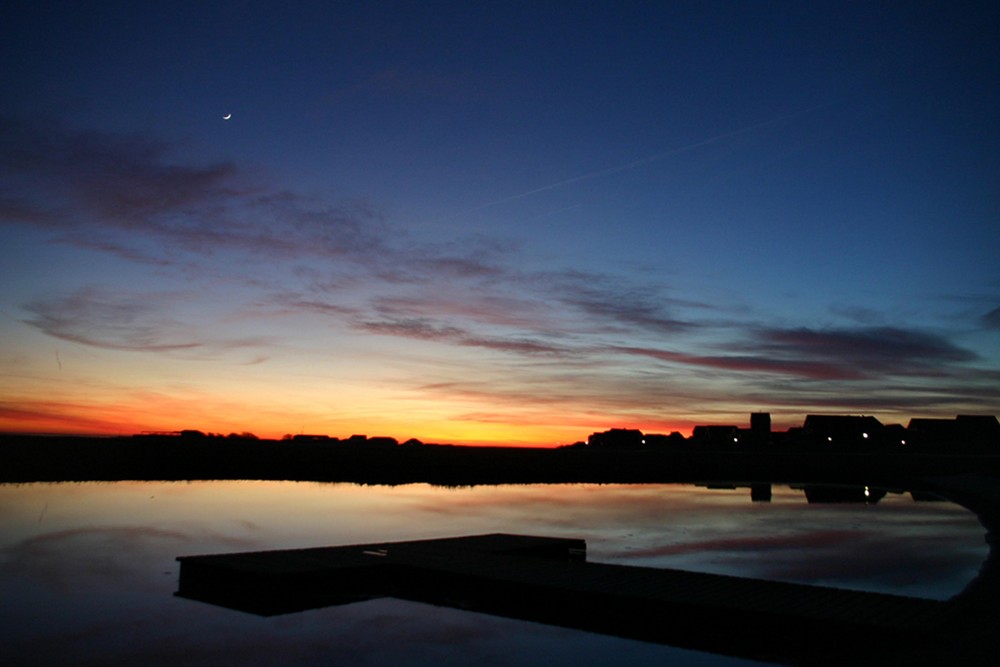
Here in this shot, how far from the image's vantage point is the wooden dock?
402 inches

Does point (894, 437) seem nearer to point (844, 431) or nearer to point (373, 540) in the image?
point (844, 431)

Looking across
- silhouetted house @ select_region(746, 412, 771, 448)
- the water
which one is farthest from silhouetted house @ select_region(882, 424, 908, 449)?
the water

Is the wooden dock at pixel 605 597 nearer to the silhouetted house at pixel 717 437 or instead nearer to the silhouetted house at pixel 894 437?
the silhouetted house at pixel 894 437

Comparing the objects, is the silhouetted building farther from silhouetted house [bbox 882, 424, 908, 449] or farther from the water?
silhouetted house [bbox 882, 424, 908, 449]

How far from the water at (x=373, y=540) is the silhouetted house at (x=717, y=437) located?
133 meters

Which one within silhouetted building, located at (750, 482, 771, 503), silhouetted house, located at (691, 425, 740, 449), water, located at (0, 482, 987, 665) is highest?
silhouetted house, located at (691, 425, 740, 449)

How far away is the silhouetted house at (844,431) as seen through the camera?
146625 millimetres

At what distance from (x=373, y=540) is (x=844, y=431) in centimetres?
14574

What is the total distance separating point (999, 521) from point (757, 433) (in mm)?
139563

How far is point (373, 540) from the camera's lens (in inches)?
849

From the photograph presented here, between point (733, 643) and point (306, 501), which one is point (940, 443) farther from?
point (733, 643)

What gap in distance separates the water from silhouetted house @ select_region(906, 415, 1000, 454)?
12728 centimetres

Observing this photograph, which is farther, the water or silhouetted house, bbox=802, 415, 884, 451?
silhouetted house, bbox=802, 415, 884, 451

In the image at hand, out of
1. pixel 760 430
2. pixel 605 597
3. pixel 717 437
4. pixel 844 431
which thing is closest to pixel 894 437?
pixel 844 431
